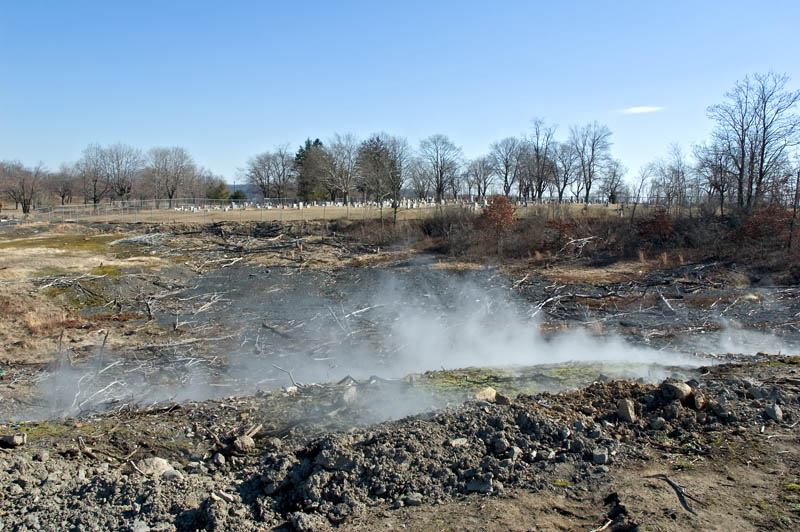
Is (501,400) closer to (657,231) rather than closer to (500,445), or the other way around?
(500,445)

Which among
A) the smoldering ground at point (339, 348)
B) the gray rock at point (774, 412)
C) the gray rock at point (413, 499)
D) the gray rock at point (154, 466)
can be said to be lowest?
the smoldering ground at point (339, 348)

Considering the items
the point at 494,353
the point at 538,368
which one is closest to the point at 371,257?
the point at 494,353

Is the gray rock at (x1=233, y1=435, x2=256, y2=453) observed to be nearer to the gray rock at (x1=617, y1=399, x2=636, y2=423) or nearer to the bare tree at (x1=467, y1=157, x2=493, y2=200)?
the gray rock at (x1=617, y1=399, x2=636, y2=423)

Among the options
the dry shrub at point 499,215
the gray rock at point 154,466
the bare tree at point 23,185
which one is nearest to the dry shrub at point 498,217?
the dry shrub at point 499,215

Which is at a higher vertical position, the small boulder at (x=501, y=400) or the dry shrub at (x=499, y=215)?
the dry shrub at (x=499, y=215)

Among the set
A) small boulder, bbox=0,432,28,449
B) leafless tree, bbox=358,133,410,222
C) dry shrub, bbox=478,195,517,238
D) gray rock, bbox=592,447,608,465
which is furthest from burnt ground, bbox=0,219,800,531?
leafless tree, bbox=358,133,410,222

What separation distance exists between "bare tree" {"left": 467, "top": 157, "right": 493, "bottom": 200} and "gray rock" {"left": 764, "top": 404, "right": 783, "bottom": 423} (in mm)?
64979

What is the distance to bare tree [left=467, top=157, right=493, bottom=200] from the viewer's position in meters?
71.6

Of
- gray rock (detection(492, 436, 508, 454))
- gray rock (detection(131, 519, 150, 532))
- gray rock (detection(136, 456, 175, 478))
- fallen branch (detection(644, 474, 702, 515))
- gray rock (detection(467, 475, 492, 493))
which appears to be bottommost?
gray rock (detection(136, 456, 175, 478))

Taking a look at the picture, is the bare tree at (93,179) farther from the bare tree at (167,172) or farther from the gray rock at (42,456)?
the gray rock at (42,456)

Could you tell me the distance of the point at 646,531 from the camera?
4637mm

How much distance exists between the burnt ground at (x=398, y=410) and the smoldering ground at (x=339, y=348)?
0.29 ft

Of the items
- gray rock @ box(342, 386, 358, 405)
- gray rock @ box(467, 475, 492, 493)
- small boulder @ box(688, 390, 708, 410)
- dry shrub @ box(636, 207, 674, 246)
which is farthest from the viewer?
dry shrub @ box(636, 207, 674, 246)

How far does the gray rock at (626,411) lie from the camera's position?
6.94m
